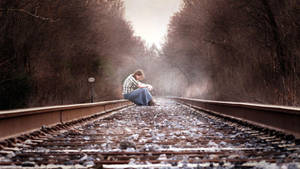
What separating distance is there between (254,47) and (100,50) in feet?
32.4

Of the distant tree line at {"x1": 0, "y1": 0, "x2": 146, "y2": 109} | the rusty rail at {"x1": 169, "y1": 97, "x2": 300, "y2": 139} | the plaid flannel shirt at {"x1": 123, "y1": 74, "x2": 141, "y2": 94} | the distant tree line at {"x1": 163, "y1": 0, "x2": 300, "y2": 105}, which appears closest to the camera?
Answer: the rusty rail at {"x1": 169, "y1": 97, "x2": 300, "y2": 139}

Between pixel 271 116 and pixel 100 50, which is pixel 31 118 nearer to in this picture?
pixel 271 116

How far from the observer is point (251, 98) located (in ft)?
51.4

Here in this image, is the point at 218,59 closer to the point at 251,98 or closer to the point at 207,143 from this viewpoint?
the point at 251,98

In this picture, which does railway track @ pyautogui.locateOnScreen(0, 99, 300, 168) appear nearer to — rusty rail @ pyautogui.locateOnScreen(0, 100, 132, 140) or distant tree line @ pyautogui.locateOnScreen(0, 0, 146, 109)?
rusty rail @ pyautogui.locateOnScreen(0, 100, 132, 140)

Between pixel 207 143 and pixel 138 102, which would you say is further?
pixel 138 102

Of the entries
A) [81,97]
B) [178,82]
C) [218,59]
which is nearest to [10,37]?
[81,97]

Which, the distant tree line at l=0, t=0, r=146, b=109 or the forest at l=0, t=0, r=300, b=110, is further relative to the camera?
the forest at l=0, t=0, r=300, b=110

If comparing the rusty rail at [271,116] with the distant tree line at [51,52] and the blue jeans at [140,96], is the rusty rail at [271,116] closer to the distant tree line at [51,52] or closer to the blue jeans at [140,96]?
the distant tree line at [51,52]

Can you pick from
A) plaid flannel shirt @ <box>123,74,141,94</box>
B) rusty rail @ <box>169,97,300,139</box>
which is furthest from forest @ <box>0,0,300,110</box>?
rusty rail @ <box>169,97,300,139</box>

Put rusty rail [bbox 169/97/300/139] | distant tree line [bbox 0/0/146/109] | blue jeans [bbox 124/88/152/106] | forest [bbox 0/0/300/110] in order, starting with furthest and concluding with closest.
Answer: blue jeans [bbox 124/88/152/106] → forest [bbox 0/0/300/110] → distant tree line [bbox 0/0/146/109] → rusty rail [bbox 169/97/300/139]

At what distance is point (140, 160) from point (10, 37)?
32.5 feet

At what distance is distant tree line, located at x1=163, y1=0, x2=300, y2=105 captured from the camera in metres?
12.1

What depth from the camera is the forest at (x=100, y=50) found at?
11.9 meters
